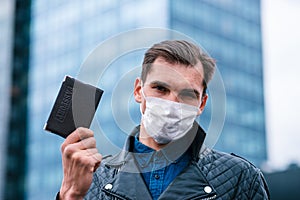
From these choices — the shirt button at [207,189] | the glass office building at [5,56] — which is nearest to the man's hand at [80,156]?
the shirt button at [207,189]

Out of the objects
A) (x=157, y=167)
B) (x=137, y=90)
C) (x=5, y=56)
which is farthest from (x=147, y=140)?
(x=5, y=56)

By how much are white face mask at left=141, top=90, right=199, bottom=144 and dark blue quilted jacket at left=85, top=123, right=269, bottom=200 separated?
61 mm

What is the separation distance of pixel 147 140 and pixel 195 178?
28 centimetres

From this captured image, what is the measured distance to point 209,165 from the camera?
9.98 feet

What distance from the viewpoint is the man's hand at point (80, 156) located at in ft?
8.27

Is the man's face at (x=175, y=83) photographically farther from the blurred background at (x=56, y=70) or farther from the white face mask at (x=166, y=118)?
the blurred background at (x=56, y=70)

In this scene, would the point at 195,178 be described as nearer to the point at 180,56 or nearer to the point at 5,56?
Result: the point at 180,56

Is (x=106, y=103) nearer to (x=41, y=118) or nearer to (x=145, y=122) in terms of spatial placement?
(x=145, y=122)

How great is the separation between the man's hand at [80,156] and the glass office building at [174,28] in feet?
136

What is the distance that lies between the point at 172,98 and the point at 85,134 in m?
0.49

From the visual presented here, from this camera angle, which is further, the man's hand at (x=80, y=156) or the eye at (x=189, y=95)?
the eye at (x=189, y=95)

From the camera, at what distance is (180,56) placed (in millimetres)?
2895

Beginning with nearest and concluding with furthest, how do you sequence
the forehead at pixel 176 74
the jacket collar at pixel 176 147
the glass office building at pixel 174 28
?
the forehead at pixel 176 74 < the jacket collar at pixel 176 147 < the glass office building at pixel 174 28

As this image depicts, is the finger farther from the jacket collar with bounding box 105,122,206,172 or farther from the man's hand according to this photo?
the jacket collar with bounding box 105,122,206,172
